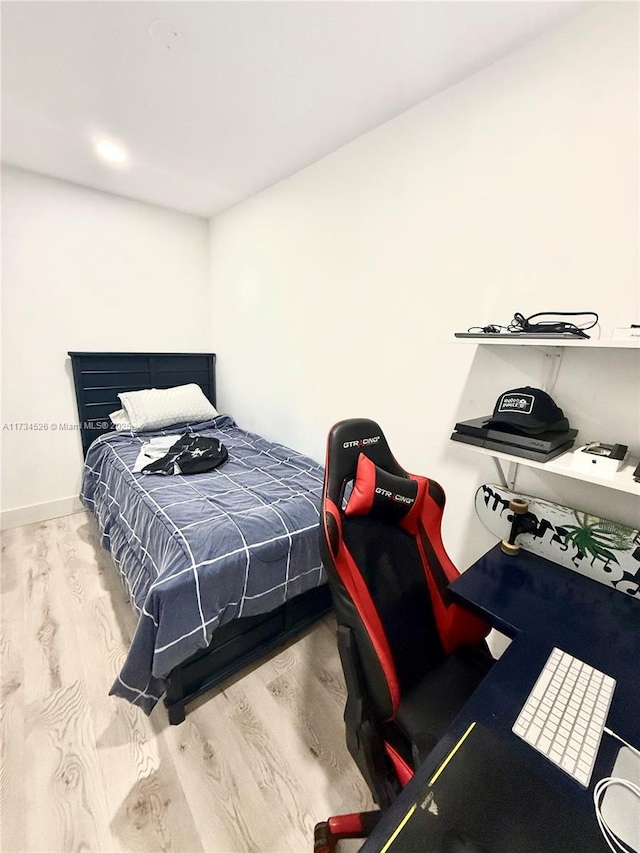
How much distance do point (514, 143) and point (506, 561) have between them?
1.59m

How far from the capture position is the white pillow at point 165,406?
2.83 m

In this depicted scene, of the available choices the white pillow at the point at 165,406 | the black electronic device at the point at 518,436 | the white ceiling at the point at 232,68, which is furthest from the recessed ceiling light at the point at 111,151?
the black electronic device at the point at 518,436

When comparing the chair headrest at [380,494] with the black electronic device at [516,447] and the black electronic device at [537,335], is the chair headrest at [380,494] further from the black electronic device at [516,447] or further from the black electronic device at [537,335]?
the black electronic device at [537,335]

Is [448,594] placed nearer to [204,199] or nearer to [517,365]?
[517,365]

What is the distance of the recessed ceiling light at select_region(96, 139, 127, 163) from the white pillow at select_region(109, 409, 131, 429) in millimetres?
1740

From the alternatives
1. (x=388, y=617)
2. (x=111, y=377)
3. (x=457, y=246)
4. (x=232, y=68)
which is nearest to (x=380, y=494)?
(x=388, y=617)

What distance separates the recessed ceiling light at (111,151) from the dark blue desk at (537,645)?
9.30ft

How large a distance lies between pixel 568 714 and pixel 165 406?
2.93 metres

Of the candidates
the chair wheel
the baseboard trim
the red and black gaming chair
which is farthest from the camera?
the baseboard trim

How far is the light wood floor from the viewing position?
1111mm

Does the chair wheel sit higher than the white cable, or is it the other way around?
the white cable

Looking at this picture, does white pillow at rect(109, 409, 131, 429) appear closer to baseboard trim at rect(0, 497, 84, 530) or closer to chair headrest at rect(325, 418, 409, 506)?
baseboard trim at rect(0, 497, 84, 530)

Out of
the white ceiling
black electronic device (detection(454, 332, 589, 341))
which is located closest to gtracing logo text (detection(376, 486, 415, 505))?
black electronic device (detection(454, 332, 589, 341))

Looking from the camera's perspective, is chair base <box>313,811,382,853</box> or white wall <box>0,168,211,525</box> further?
white wall <box>0,168,211,525</box>
